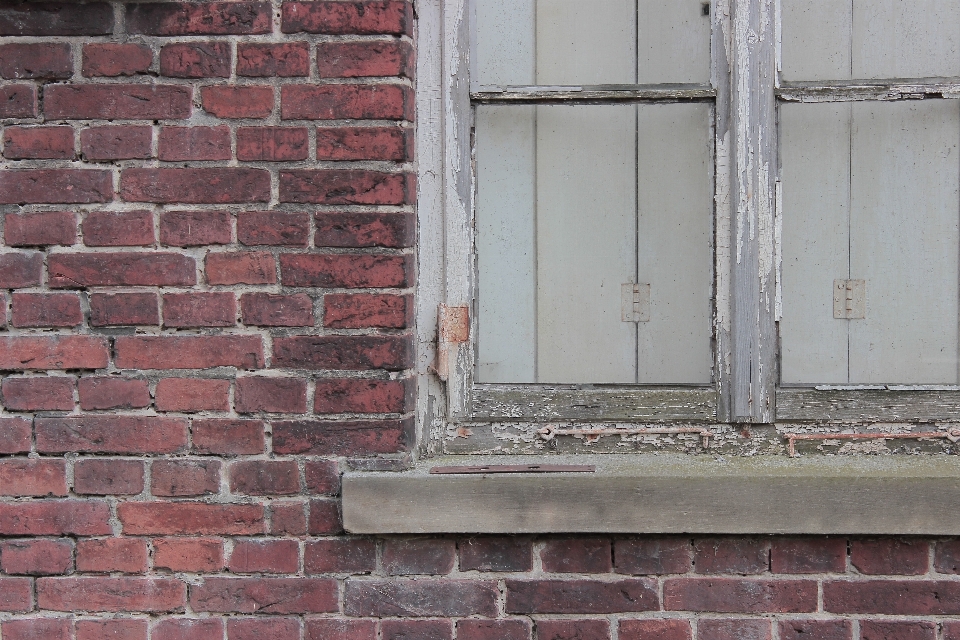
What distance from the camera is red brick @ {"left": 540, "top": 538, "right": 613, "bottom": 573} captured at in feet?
5.72

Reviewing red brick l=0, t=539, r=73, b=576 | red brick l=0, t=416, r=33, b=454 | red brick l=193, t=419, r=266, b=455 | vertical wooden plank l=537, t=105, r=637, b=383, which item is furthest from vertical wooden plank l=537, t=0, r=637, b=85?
red brick l=0, t=539, r=73, b=576

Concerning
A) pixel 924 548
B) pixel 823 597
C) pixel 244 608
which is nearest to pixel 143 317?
pixel 244 608

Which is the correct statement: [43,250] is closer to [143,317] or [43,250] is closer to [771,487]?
[143,317]

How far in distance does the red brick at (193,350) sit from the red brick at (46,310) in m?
0.12

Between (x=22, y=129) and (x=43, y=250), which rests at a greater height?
(x=22, y=129)

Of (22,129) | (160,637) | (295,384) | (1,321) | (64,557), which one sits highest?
(22,129)

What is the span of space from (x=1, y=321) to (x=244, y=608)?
2.69 feet

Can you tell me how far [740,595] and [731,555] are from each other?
0.09 m

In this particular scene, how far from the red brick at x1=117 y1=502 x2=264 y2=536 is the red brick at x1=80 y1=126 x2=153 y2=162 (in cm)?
76

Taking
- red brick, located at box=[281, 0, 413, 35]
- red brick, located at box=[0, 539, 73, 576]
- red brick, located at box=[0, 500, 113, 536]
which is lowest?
red brick, located at box=[0, 539, 73, 576]

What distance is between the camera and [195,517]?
5.70 feet

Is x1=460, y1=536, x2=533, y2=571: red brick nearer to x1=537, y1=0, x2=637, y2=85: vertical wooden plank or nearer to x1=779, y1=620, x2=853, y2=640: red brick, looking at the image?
x1=779, y1=620, x2=853, y2=640: red brick

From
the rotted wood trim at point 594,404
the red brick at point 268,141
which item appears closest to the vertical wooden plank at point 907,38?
the rotted wood trim at point 594,404

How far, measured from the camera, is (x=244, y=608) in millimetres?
1740
